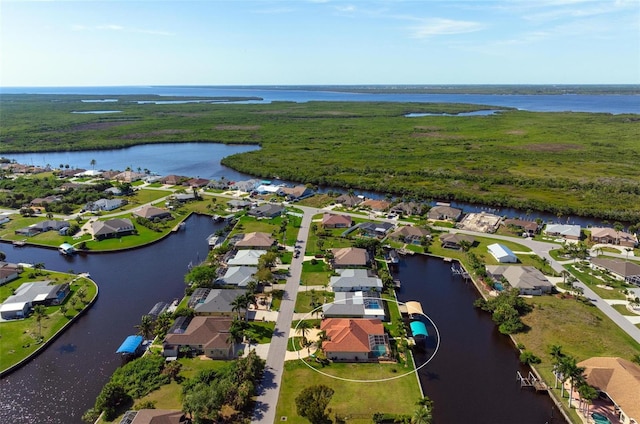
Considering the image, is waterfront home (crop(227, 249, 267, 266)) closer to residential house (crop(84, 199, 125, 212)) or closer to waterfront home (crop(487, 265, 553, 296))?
waterfront home (crop(487, 265, 553, 296))

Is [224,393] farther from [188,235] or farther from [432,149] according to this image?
[432,149]

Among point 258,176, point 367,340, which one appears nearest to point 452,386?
point 367,340

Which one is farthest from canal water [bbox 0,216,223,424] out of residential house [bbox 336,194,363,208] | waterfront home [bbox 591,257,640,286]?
waterfront home [bbox 591,257,640,286]

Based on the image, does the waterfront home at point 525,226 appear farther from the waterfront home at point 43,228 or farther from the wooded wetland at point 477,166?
the waterfront home at point 43,228

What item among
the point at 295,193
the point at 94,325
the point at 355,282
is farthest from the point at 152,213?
the point at 355,282

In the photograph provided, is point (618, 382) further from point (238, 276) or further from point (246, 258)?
point (246, 258)

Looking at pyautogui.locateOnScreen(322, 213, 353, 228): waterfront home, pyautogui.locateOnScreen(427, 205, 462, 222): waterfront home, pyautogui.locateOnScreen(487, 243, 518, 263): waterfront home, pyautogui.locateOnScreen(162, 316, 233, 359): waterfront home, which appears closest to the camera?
pyautogui.locateOnScreen(162, 316, 233, 359): waterfront home

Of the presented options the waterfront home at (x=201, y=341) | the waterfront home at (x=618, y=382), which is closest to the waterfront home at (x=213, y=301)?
the waterfront home at (x=201, y=341)
